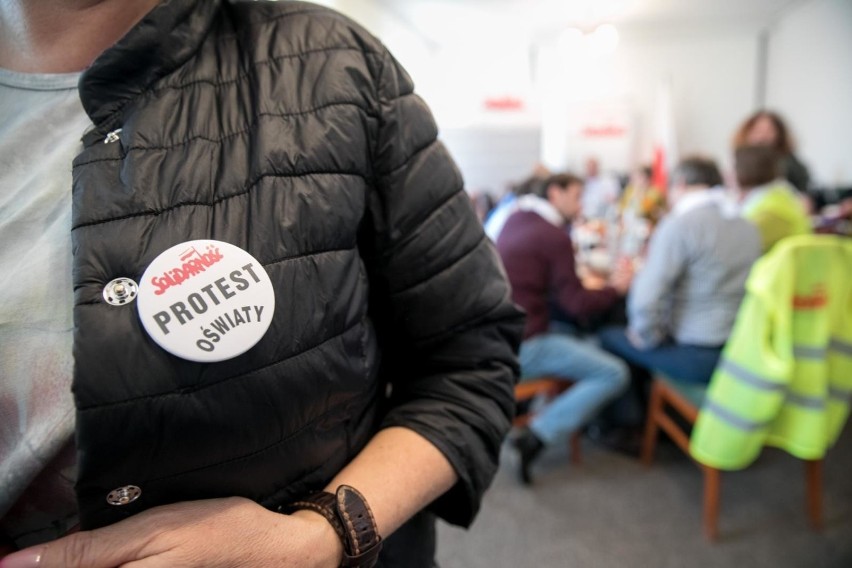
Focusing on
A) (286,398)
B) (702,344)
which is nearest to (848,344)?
(702,344)

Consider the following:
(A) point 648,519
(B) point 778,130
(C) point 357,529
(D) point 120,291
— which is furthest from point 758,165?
(D) point 120,291

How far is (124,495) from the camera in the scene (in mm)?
384

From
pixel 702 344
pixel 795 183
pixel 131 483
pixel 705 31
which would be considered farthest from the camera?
pixel 705 31

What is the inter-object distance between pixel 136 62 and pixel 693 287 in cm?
200

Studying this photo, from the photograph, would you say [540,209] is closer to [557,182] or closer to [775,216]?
[557,182]

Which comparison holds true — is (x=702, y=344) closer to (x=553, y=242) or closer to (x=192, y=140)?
(x=553, y=242)

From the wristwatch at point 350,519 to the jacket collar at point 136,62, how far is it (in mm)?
358

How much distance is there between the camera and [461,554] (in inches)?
Result: 71.2

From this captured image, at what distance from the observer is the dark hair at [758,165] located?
2.39 m

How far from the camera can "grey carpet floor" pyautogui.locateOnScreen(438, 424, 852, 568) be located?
1756mm

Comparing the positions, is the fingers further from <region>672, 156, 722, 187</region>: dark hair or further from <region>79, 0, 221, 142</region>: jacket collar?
<region>672, 156, 722, 187</region>: dark hair

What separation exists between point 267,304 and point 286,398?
77 mm

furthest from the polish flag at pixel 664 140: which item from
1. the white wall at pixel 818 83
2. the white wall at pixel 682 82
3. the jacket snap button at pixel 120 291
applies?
the jacket snap button at pixel 120 291

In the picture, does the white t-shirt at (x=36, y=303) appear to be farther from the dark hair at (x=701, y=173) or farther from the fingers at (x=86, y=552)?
the dark hair at (x=701, y=173)
